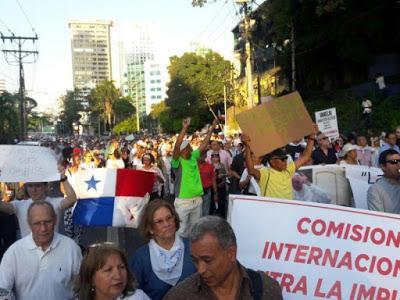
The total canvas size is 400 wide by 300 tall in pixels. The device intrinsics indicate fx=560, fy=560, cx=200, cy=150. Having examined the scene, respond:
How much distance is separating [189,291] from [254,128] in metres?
3.22

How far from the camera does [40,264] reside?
3.36m

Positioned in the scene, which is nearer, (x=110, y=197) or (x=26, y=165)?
(x=26, y=165)

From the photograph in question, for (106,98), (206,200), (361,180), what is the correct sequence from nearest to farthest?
(361,180) → (206,200) → (106,98)

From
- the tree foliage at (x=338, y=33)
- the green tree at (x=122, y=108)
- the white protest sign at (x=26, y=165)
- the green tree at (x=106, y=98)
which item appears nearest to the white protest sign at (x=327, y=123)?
the white protest sign at (x=26, y=165)

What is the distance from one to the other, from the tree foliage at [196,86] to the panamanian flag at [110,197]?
180 ft

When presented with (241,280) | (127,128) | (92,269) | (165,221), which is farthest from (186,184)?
(127,128)

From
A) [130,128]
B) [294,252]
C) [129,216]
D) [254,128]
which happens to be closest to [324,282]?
[294,252]

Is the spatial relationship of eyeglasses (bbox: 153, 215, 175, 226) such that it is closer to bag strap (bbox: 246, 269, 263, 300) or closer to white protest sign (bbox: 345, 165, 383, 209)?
bag strap (bbox: 246, 269, 263, 300)

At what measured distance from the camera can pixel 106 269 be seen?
2791 mm

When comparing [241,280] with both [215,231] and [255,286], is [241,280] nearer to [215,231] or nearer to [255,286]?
[255,286]

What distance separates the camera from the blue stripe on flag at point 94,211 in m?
5.77

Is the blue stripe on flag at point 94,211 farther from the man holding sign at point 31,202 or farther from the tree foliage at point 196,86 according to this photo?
the tree foliage at point 196,86

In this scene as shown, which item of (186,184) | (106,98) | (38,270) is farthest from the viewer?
(106,98)

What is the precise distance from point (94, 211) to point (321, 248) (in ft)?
9.79
